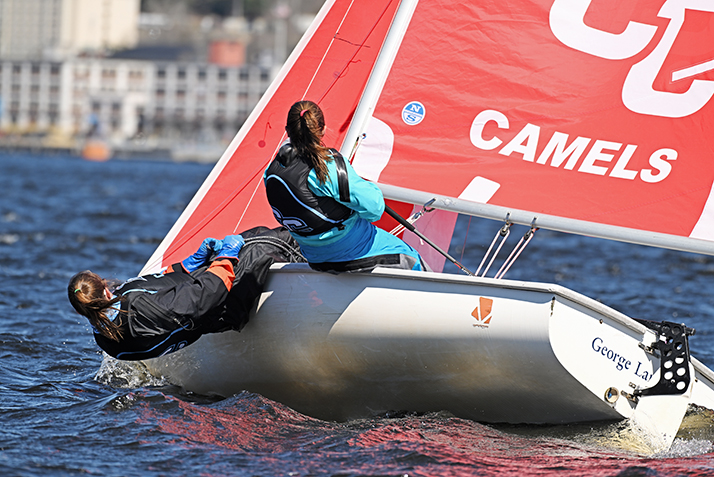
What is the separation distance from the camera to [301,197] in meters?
3.88

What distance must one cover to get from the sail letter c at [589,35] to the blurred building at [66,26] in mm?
106928

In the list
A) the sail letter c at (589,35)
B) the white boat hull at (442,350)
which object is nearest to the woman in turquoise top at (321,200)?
the white boat hull at (442,350)

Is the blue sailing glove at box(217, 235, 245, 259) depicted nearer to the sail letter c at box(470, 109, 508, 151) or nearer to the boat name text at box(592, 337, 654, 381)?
the sail letter c at box(470, 109, 508, 151)

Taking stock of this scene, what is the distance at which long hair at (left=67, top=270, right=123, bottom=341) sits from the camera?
386cm

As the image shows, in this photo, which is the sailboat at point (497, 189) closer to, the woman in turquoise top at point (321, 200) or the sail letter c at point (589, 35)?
the sail letter c at point (589, 35)

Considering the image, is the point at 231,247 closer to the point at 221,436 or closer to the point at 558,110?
the point at 221,436

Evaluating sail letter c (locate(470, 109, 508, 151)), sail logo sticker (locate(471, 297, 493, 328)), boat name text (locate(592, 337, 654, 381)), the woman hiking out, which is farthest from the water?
sail letter c (locate(470, 109, 508, 151))

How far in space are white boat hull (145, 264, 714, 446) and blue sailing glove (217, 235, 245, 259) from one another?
20 cm

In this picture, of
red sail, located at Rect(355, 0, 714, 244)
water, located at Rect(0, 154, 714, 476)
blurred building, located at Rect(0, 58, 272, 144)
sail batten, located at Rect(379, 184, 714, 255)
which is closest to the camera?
water, located at Rect(0, 154, 714, 476)

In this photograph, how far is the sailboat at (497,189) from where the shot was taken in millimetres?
3824

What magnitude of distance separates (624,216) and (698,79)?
74 cm

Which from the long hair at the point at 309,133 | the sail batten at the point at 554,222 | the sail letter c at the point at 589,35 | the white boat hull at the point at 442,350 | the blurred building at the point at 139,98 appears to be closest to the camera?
the white boat hull at the point at 442,350

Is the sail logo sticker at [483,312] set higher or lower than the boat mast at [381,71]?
lower

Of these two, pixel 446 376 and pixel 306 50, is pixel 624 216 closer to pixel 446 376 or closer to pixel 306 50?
pixel 446 376
